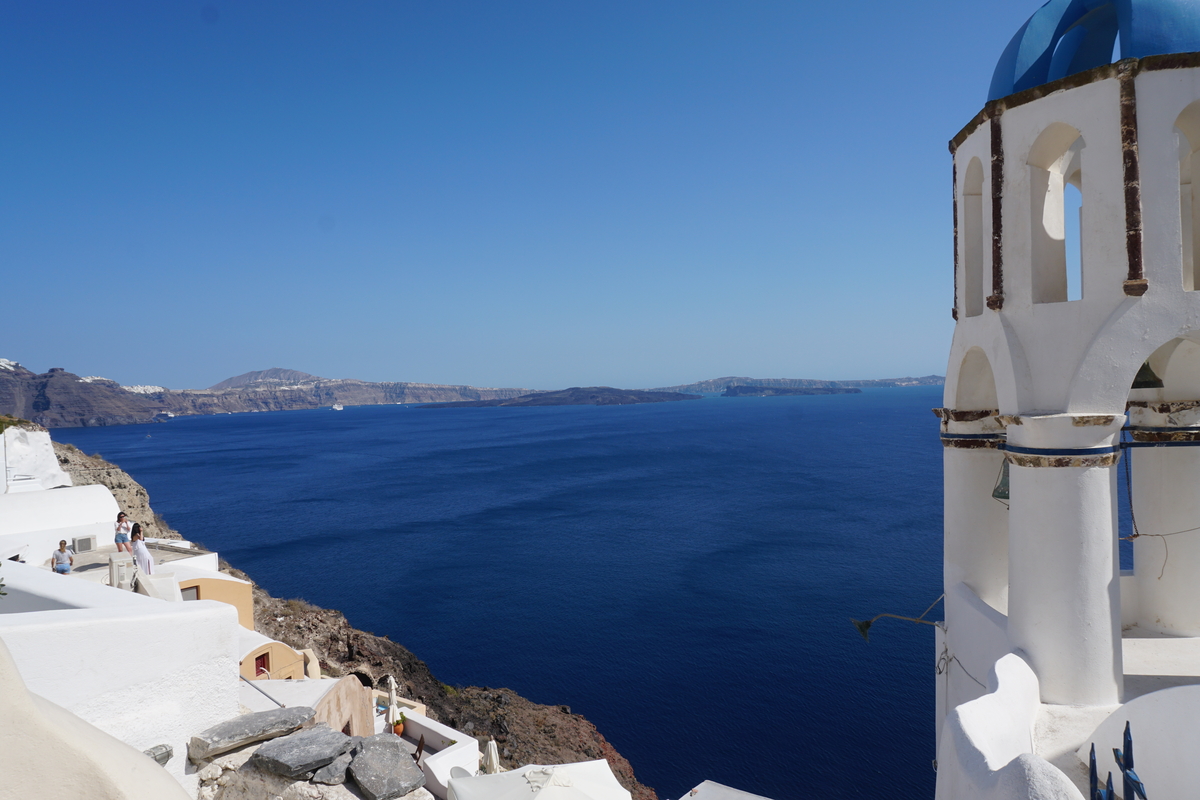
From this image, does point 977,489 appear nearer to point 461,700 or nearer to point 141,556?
point 141,556

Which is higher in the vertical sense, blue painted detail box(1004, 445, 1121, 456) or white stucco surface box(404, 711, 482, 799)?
blue painted detail box(1004, 445, 1121, 456)

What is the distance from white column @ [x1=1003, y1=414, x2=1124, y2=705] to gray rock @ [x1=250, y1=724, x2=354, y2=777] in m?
5.99

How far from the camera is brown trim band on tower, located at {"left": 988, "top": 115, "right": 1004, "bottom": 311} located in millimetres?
6480

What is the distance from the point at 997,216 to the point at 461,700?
2279 centimetres

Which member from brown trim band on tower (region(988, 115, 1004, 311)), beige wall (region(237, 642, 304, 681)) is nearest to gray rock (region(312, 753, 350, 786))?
brown trim band on tower (region(988, 115, 1004, 311))

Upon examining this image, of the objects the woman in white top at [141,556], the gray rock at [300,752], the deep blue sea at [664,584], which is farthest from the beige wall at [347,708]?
the deep blue sea at [664,584]

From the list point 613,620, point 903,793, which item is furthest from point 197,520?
point 903,793

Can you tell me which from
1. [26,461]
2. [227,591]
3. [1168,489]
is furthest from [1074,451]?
[26,461]

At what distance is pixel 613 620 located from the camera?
3381cm

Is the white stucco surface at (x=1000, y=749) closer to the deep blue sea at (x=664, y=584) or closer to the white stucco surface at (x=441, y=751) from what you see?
the white stucco surface at (x=441, y=751)

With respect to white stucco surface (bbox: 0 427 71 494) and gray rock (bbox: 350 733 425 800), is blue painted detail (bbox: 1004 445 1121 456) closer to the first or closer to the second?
gray rock (bbox: 350 733 425 800)

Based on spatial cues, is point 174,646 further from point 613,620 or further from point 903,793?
point 613,620

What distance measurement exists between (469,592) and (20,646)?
34.1 meters

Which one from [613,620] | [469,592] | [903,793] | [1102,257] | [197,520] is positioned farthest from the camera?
[197,520]
